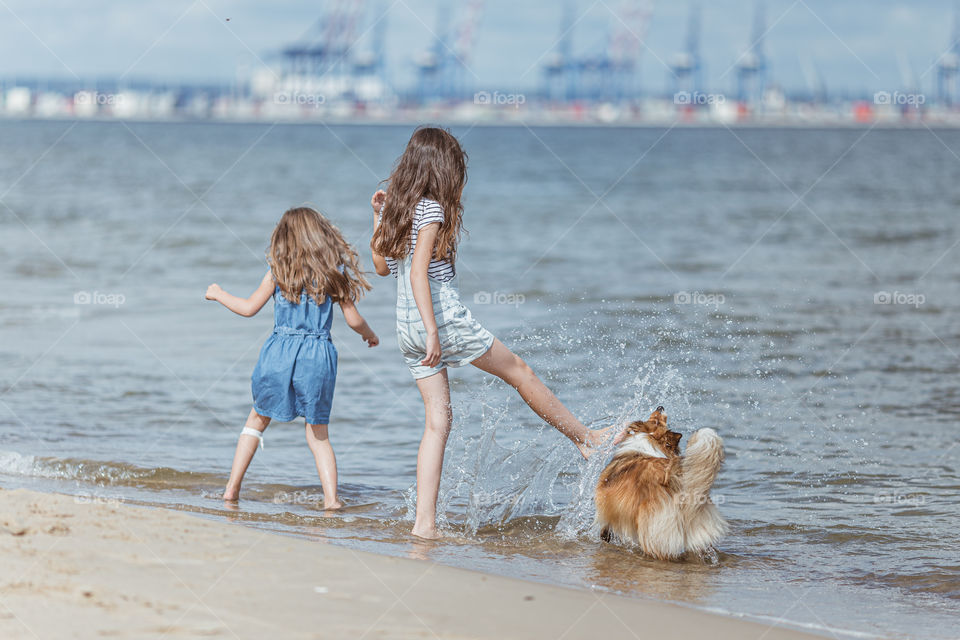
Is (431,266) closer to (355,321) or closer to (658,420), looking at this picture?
(355,321)

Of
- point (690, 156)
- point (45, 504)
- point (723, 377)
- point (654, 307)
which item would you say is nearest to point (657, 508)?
point (45, 504)

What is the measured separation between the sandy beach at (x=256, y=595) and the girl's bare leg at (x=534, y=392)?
3.54 feet

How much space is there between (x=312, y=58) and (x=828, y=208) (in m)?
95.5

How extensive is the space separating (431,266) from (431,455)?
2.96 feet

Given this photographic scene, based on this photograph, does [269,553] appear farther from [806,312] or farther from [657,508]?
[806,312]

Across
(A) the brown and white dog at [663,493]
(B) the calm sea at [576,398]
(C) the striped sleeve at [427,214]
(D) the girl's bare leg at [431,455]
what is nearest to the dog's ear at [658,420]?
(A) the brown and white dog at [663,493]

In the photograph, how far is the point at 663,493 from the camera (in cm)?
428

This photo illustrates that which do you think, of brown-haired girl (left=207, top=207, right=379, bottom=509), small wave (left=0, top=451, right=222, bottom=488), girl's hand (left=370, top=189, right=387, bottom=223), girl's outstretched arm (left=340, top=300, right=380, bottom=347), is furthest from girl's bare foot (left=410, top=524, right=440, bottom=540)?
small wave (left=0, top=451, right=222, bottom=488)

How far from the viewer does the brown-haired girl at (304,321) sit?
196 inches

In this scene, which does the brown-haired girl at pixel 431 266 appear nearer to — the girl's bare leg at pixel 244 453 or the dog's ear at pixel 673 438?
the dog's ear at pixel 673 438

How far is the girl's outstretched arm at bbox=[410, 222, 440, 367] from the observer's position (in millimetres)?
4266

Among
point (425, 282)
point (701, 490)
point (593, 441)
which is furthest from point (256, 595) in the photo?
point (593, 441)

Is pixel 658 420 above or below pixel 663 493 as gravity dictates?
above

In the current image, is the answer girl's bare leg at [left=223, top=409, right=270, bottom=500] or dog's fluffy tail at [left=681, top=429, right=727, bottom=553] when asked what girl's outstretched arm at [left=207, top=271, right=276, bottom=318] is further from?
dog's fluffy tail at [left=681, top=429, right=727, bottom=553]
